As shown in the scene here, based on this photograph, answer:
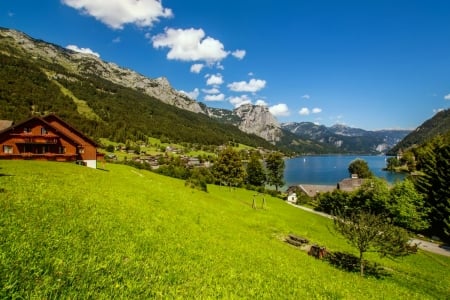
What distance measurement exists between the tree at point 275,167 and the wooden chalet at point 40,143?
230ft

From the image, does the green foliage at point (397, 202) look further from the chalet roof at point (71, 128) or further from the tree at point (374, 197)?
the chalet roof at point (71, 128)

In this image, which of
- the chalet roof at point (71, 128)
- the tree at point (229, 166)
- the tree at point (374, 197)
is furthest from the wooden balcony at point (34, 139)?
the tree at point (374, 197)

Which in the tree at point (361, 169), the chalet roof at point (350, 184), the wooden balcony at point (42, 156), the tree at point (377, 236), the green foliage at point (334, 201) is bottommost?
the green foliage at point (334, 201)

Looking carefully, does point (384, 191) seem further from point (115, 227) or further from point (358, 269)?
point (115, 227)

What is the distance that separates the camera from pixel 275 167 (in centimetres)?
11338

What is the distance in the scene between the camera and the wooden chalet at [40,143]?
159ft

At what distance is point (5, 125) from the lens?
58.3 m

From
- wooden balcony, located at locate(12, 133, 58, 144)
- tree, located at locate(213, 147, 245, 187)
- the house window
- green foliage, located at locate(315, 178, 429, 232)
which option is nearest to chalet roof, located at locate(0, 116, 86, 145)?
wooden balcony, located at locate(12, 133, 58, 144)

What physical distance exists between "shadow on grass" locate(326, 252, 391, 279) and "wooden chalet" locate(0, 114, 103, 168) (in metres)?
48.7

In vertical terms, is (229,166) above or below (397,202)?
above

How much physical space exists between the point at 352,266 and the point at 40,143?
52243mm

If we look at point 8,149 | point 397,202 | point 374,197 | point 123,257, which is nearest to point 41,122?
point 8,149

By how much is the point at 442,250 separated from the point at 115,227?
5674 cm

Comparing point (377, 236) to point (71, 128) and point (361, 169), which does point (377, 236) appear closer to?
point (71, 128)
